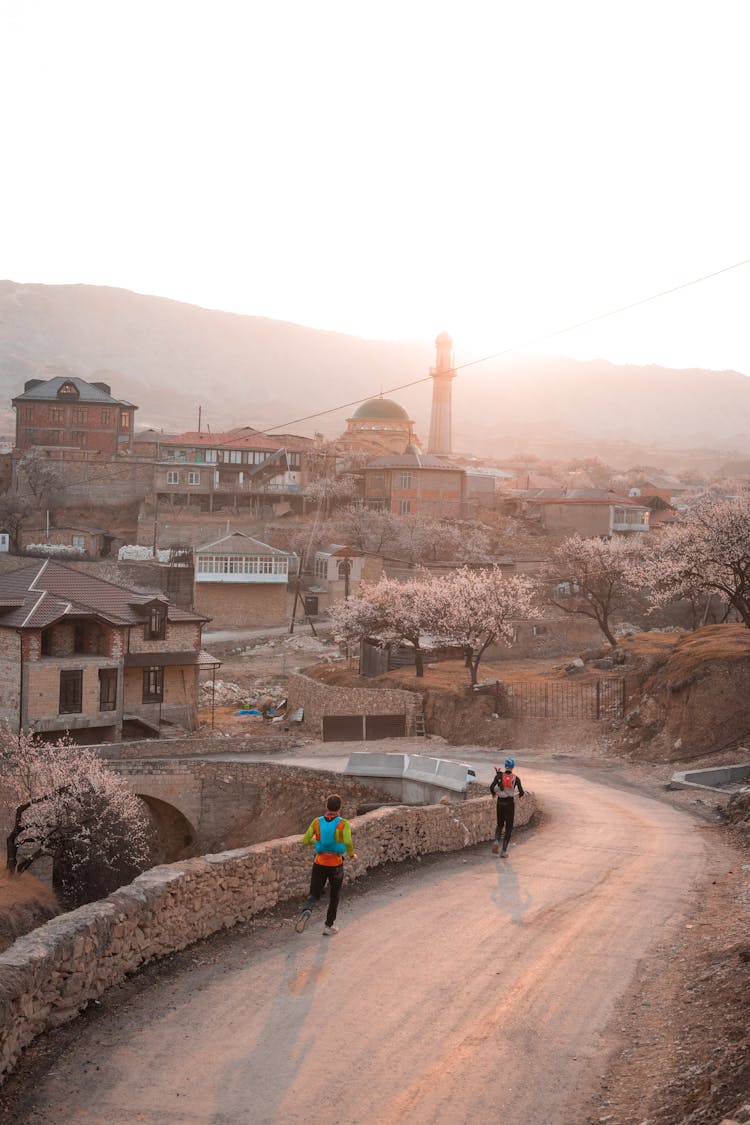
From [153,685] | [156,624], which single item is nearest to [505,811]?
[153,685]

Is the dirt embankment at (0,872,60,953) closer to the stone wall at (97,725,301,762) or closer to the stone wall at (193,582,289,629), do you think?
the stone wall at (97,725,301,762)

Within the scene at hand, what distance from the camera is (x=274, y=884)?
12.2m

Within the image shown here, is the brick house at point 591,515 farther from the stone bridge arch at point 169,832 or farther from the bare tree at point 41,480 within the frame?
the stone bridge arch at point 169,832

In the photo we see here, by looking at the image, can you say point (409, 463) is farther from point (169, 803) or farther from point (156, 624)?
point (169, 803)

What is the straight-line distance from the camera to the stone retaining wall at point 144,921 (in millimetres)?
7926

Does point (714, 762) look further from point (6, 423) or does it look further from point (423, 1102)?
point (6, 423)

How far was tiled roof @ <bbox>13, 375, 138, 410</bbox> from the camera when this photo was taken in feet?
279

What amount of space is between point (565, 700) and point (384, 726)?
681 cm

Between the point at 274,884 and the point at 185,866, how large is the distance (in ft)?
5.64

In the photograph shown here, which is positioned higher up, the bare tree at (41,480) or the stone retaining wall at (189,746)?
the bare tree at (41,480)

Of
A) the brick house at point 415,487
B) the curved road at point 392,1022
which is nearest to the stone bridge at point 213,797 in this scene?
the curved road at point 392,1022

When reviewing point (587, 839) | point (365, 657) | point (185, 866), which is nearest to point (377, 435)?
point (365, 657)

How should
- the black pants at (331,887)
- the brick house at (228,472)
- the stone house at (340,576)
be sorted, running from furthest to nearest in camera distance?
1. the brick house at (228,472)
2. the stone house at (340,576)
3. the black pants at (331,887)

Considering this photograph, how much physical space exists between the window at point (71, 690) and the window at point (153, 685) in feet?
10.4
